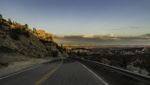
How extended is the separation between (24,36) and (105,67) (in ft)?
342

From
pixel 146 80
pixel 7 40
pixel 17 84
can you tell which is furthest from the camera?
pixel 7 40

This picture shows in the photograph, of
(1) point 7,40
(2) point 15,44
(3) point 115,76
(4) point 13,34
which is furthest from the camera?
(4) point 13,34

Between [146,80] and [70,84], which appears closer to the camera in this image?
[146,80]

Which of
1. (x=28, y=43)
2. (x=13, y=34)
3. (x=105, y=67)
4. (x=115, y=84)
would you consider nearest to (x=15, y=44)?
(x=13, y=34)

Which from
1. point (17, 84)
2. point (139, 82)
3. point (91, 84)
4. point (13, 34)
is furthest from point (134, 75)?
point (13, 34)

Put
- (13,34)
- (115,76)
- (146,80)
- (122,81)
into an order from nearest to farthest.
→ (146,80), (122,81), (115,76), (13,34)

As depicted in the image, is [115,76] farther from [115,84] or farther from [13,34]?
[13,34]

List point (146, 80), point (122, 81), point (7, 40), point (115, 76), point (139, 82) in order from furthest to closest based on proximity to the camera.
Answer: point (7, 40), point (115, 76), point (122, 81), point (139, 82), point (146, 80)

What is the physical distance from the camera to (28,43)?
401 ft

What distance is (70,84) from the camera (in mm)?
15656

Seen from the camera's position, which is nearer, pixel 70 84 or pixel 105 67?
pixel 70 84

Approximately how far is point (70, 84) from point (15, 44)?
91.6 meters

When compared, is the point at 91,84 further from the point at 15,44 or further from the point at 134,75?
the point at 15,44

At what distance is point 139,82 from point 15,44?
9569 centimetres
